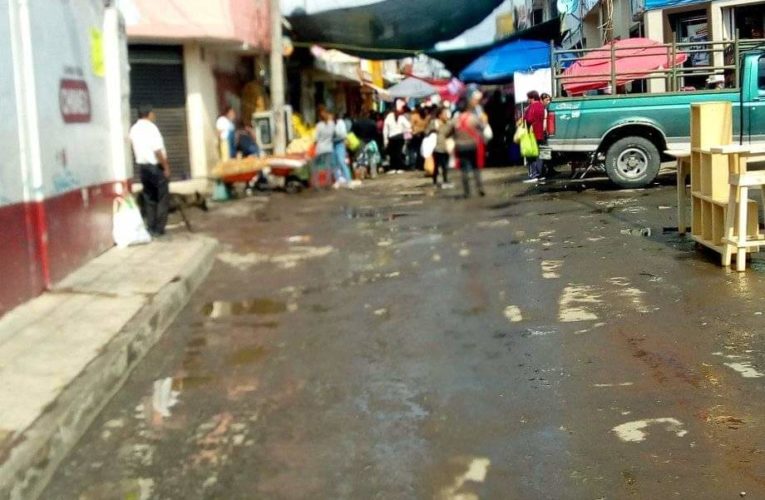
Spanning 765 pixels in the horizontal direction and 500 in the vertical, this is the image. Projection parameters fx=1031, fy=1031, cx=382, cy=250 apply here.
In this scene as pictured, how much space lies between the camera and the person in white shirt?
71.0 feet

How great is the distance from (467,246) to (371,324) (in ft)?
13.2

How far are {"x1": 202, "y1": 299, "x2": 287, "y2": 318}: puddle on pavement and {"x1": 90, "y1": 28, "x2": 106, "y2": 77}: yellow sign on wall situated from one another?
13.2ft

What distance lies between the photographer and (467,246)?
11.9m

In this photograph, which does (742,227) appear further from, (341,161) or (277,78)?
(341,161)

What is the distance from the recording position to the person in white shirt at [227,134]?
71.0ft

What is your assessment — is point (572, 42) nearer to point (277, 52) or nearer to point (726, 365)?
point (277, 52)

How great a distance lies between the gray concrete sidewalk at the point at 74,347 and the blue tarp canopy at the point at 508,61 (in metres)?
15.7

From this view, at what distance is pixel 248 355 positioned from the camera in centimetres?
734

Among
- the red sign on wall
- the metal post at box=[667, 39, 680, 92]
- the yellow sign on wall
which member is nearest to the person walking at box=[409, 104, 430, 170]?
the metal post at box=[667, 39, 680, 92]

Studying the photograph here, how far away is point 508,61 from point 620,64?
669 cm

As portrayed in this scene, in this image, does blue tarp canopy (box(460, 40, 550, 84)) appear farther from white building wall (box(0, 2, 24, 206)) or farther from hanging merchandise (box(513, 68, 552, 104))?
white building wall (box(0, 2, 24, 206))

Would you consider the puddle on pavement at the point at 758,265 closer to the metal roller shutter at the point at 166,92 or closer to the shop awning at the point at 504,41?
the metal roller shutter at the point at 166,92

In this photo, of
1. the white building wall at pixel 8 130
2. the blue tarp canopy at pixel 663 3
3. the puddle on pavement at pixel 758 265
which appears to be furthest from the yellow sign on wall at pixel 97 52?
the blue tarp canopy at pixel 663 3

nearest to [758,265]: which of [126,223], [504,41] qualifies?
[126,223]
